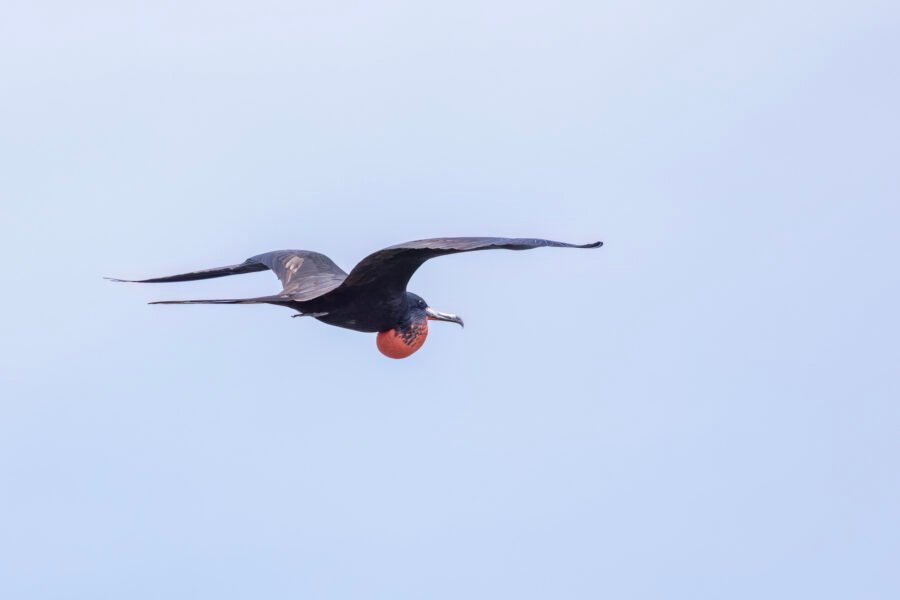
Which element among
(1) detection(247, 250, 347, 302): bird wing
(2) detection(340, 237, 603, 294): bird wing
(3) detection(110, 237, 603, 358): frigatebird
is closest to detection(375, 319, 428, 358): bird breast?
(3) detection(110, 237, 603, 358): frigatebird

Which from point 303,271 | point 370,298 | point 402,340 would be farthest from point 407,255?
point 303,271

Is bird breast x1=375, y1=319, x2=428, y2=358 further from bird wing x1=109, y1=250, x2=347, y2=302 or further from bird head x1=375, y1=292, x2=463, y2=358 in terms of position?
bird wing x1=109, y1=250, x2=347, y2=302

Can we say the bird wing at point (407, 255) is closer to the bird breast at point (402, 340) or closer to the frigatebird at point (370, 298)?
the frigatebird at point (370, 298)

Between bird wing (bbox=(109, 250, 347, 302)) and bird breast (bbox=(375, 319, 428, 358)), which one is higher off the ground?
bird wing (bbox=(109, 250, 347, 302))

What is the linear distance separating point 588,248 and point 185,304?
12.0 ft

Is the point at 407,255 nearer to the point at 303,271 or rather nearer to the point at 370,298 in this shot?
the point at 370,298

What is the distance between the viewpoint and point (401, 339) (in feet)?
58.9

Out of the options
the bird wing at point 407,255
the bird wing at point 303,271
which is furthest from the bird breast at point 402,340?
the bird wing at point 303,271

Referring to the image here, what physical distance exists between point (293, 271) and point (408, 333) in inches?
71.3

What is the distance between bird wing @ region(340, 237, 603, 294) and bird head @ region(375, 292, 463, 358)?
431 millimetres

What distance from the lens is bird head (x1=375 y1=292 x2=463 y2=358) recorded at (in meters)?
17.8

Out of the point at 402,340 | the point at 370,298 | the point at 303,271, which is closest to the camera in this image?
the point at 370,298

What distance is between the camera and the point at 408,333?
17906mm

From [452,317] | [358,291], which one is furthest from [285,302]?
[452,317]
